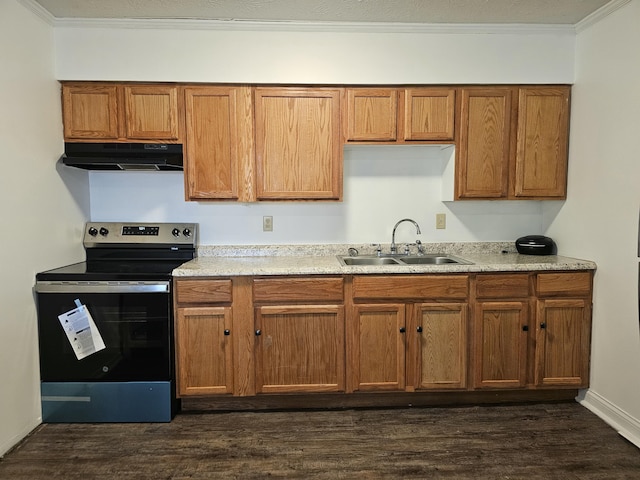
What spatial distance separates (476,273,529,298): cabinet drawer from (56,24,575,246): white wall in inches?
22.4

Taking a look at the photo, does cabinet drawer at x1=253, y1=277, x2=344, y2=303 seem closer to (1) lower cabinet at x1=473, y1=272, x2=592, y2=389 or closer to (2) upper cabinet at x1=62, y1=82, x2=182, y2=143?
(1) lower cabinet at x1=473, y1=272, x2=592, y2=389

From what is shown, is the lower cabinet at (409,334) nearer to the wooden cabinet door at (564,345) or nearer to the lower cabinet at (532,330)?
the lower cabinet at (532,330)

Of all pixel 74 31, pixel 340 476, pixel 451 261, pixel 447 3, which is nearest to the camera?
pixel 340 476

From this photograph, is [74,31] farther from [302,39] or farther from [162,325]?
[162,325]

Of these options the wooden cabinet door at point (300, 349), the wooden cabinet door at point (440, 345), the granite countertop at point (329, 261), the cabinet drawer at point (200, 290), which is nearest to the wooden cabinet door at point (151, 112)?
the granite countertop at point (329, 261)

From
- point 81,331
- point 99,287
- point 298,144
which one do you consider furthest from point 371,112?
point 81,331

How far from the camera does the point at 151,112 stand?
8.16 feet

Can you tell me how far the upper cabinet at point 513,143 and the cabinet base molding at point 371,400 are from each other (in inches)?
51.9

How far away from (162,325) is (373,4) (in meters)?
2.29

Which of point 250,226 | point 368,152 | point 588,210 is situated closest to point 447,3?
point 368,152

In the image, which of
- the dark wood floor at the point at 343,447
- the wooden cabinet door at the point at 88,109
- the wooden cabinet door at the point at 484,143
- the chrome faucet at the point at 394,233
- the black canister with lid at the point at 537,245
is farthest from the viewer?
the chrome faucet at the point at 394,233

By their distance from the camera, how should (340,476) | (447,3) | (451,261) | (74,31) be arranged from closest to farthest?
1. (340,476)
2. (447,3)
3. (74,31)
4. (451,261)

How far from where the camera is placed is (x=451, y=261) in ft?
8.99

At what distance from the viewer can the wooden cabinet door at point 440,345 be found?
7.82ft
